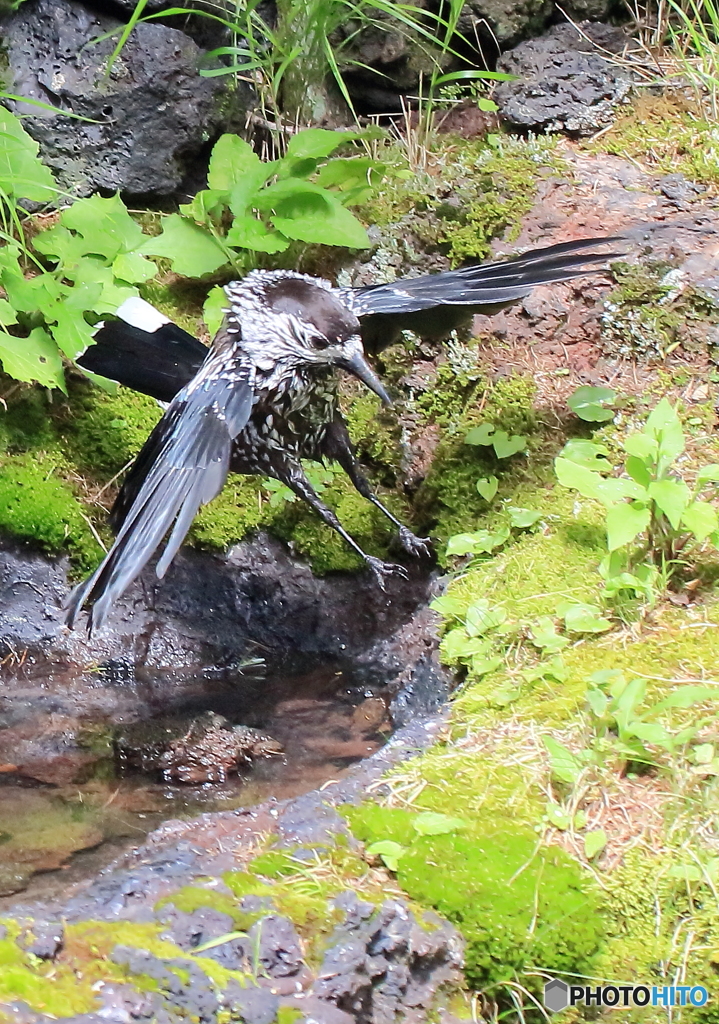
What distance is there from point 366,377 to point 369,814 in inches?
72.3

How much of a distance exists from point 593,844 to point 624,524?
114 centimetres

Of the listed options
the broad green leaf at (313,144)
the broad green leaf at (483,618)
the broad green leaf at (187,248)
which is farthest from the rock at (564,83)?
the broad green leaf at (483,618)

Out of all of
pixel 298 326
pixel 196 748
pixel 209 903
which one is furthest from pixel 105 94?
pixel 209 903

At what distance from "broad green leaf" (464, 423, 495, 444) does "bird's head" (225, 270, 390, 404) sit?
2.19ft

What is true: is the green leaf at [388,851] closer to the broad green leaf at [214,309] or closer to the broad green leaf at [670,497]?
the broad green leaf at [670,497]

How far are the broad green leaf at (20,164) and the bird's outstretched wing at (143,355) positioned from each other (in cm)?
71

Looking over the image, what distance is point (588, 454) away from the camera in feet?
12.2

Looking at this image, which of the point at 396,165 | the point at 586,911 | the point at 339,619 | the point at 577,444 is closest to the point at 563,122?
the point at 396,165

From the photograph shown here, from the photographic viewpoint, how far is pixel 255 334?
3764 mm

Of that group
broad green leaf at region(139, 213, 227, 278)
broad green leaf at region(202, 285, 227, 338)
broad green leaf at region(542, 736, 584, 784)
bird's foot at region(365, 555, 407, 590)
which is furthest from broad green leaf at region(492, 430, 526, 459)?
broad green leaf at region(542, 736, 584, 784)

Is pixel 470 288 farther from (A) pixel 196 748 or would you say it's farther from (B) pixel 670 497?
(A) pixel 196 748

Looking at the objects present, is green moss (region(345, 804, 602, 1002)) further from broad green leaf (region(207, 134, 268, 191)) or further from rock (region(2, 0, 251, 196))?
rock (region(2, 0, 251, 196))

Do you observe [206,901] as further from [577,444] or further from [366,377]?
[577,444]

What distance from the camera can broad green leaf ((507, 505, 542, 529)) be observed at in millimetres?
3732
